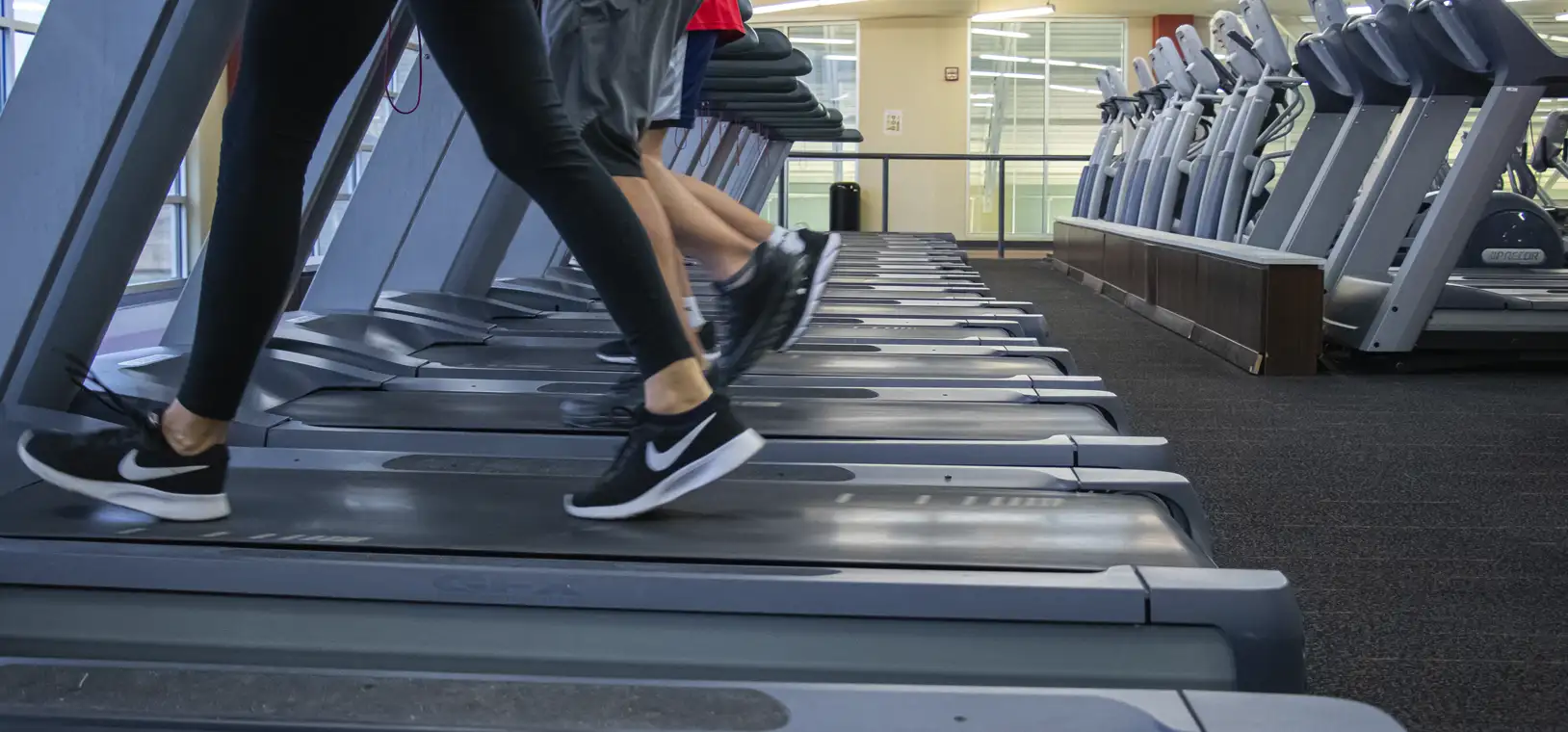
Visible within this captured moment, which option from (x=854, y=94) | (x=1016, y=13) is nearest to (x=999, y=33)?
(x=1016, y=13)

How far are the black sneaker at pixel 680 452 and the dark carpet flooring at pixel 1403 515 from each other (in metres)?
0.66

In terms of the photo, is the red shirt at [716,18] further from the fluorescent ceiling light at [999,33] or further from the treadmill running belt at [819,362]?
the fluorescent ceiling light at [999,33]

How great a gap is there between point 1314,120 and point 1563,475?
3.01 metres

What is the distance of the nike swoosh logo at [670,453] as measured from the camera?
1.36m

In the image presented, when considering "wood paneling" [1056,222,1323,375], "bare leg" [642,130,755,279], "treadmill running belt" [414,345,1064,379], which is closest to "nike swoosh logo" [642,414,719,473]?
"bare leg" [642,130,755,279]

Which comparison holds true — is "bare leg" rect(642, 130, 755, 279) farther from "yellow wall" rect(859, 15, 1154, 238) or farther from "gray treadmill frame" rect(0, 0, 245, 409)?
"yellow wall" rect(859, 15, 1154, 238)

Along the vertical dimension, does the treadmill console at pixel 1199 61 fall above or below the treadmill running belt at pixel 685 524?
above

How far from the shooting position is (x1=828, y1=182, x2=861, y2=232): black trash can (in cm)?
1422

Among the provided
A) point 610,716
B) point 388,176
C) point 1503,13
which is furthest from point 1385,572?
point 1503,13

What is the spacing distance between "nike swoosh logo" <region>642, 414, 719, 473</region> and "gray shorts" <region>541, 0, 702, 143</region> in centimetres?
64

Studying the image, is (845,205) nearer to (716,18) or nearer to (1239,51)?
(1239,51)

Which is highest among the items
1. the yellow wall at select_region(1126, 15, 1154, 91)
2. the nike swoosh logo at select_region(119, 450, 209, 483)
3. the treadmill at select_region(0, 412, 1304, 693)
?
the yellow wall at select_region(1126, 15, 1154, 91)

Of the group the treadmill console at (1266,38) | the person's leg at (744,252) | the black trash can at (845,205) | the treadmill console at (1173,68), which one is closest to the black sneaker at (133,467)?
the person's leg at (744,252)

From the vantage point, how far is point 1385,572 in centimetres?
187
